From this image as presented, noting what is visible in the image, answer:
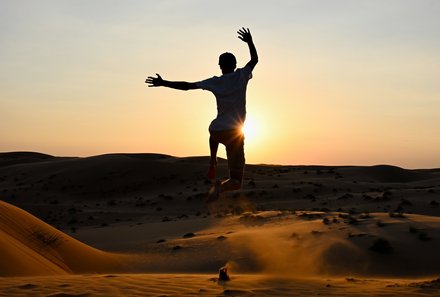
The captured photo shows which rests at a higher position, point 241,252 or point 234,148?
point 234,148

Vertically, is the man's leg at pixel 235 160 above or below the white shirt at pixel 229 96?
below

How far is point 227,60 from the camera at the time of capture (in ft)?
25.4

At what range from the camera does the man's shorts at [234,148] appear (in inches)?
307

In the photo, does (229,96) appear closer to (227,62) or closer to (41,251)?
(227,62)

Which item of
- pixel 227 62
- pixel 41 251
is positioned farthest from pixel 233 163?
pixel 41 251

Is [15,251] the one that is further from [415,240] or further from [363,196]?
[363,196]

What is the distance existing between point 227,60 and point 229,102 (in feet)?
1.94

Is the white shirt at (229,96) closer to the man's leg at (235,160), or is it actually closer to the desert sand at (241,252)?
the man's leg at (235,160)

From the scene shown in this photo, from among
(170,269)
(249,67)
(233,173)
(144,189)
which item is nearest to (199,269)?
(170,269)

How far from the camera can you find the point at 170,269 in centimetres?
1366

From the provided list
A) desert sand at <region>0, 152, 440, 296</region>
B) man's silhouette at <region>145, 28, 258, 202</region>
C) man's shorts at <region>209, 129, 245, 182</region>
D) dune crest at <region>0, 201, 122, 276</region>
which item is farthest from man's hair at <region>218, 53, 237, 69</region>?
dune crest at <region>0, 201, 122, 276</region>

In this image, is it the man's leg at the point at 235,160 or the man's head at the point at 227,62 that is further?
the man's leg at the point at 235,160

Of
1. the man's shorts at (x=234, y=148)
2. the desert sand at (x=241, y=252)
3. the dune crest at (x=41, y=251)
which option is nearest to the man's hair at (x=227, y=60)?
the man's shorts at (x=234, y=148)

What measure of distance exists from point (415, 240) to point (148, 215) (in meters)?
19.0
